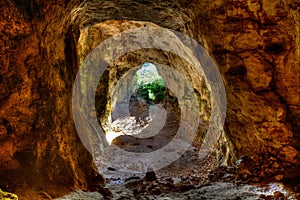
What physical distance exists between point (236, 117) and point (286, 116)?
3.11 ft

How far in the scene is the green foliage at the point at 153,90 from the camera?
14812 mm

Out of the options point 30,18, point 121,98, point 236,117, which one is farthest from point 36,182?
point 121,98

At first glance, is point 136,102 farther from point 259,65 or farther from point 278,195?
point 278,195

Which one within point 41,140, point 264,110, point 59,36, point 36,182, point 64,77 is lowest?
point 36,182

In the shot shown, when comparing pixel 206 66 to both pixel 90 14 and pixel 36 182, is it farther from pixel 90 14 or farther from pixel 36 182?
pixel 36 182

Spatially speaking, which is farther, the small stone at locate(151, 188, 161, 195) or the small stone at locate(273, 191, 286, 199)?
the small stone at locate(151, 188, 161, 195)

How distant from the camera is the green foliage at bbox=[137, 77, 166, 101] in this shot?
583 inches

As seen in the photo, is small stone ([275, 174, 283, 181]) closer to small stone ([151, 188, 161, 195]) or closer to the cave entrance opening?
small stone ([151, 188, 161, 195])

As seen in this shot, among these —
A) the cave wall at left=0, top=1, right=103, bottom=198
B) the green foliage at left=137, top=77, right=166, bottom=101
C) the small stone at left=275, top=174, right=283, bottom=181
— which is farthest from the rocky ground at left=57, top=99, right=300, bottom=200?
the green foliage at left=137, top=77, right=166, bottom=101

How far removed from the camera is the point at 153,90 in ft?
50.4

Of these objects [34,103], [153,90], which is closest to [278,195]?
[34,103]

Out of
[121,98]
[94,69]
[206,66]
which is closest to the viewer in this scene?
[206,66]

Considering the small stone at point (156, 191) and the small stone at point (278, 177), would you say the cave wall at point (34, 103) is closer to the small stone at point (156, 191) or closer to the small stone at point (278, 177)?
the small stone at point (156, 191)

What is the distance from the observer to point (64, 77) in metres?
4.41
